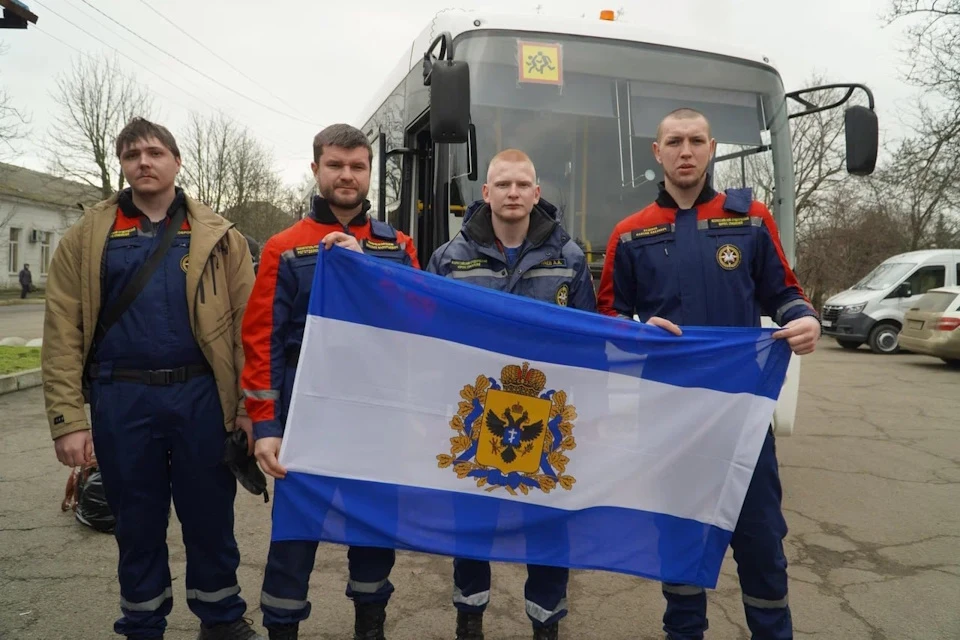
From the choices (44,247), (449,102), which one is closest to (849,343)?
(449,102)

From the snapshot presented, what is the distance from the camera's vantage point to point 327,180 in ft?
9.46

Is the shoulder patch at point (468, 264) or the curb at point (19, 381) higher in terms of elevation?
the shoulder patch at point (468, 264)

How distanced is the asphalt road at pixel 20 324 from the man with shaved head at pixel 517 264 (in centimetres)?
1536

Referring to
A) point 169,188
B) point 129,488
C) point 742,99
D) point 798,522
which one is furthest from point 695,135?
point 798,522

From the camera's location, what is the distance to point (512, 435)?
287cm

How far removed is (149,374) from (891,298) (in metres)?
17.6

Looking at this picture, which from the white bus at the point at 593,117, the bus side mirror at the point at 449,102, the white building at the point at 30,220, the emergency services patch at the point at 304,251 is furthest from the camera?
the white building at the point at 30,220

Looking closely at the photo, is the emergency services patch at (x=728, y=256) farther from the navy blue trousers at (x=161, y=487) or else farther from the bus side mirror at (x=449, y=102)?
the navy blue trousers at (x=161, y=487)

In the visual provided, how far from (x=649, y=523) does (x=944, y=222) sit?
1321 inches

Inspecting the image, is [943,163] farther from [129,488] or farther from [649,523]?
[129,488]

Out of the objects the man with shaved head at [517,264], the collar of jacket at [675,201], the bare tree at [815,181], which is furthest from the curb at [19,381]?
the bare tree at [815,181]

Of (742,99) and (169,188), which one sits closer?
(169,188)

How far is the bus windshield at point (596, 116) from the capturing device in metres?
4.99

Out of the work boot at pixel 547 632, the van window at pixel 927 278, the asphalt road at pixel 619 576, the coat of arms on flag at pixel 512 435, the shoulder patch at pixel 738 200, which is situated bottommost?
the asphalt road at pixel 619 576
